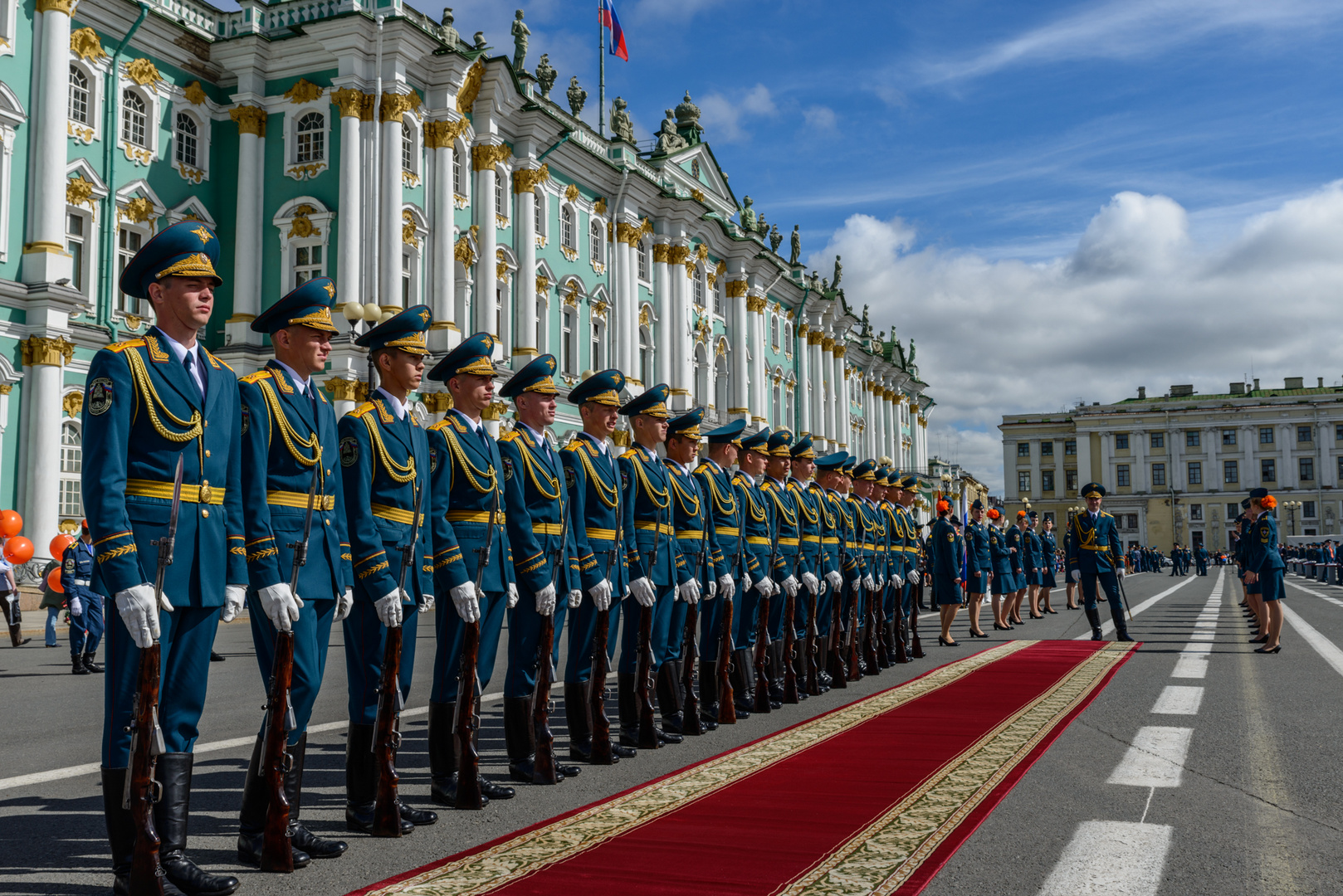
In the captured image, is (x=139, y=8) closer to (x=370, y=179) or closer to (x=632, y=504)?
(x=370, y=179)

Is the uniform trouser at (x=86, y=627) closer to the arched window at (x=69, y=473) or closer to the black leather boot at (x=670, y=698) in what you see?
the black leather boot at (x=670, y=698)

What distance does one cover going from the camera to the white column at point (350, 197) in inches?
999

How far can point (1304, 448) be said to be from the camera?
117m

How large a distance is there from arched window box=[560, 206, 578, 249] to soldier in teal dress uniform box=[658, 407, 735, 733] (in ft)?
88.6

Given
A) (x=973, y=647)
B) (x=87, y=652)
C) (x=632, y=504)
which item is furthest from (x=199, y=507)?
(x=973, y=647)

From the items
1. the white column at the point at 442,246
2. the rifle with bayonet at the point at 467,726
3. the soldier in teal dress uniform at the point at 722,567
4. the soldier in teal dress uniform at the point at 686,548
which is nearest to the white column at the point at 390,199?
the white column at the point at 442,246

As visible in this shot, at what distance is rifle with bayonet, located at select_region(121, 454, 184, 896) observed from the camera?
385cm

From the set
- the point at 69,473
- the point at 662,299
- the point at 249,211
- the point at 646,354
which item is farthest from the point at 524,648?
the point at 662,299

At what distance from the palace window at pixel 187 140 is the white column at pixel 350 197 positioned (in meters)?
1.29

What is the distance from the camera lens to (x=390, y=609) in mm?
5000

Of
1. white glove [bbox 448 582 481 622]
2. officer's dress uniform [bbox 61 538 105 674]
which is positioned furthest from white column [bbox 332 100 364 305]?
white glove [bbox 448 582 481 622]

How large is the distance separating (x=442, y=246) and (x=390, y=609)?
23499 mm

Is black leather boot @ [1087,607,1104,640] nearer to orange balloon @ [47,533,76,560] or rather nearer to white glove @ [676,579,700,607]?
white glove @ [676,579,700,607]

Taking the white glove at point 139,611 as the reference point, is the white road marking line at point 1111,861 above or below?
below
